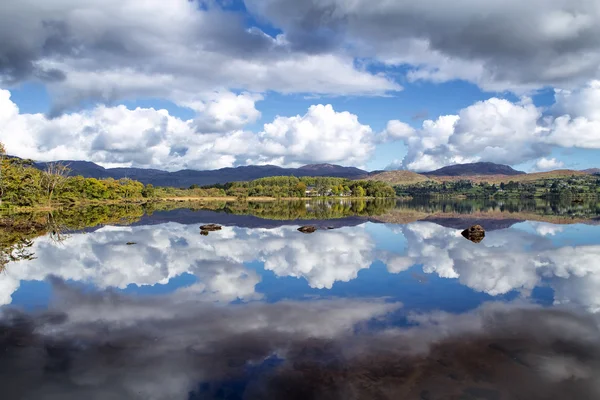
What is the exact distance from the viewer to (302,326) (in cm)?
1560

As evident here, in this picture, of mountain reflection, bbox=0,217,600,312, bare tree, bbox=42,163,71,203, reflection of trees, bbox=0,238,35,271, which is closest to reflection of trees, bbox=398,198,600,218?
mountain reflection, bbox=0,217,600,312

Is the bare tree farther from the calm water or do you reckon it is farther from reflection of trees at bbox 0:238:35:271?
the calm water

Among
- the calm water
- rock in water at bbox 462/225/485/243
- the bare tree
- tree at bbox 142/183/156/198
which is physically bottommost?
the calm water

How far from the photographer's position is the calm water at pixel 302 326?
1106cm

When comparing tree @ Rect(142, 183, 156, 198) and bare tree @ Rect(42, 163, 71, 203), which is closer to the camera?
bare tree @ Rect(42, 163, 71, 203)

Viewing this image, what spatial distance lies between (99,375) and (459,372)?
34.3 ft

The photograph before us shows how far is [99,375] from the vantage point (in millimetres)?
11703

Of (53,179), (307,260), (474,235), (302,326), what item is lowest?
(302,326)

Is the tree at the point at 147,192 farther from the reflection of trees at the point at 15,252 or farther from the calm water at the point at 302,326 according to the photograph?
the calm water at the point at 302,326

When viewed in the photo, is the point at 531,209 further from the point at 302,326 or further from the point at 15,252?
the point at 15,252

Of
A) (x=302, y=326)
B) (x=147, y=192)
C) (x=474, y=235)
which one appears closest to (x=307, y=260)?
(x=302, y=326)

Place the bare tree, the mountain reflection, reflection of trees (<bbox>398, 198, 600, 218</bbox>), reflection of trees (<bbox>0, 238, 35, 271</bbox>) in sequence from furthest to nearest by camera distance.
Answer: the bare tree < reflection of trees (<bbox>398, 198, 600, 218</bbox>) < reflection of trees (<bbox>0, 238, 35, 271</bbox>) < the mountain reflection

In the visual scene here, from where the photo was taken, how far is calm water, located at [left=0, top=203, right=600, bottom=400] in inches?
436

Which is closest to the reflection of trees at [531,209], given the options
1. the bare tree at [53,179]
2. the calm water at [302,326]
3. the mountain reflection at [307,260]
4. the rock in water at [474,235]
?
the rock in water at [474,235]
